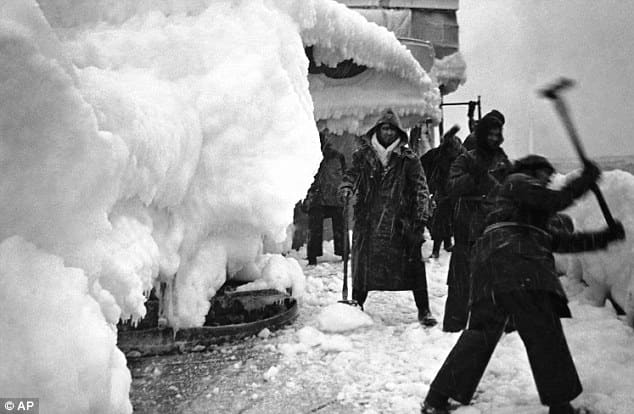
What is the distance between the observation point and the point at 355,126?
8273 millimetres

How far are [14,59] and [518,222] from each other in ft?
7.09

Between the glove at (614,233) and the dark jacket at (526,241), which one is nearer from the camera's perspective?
the dark jacket at (526,241)

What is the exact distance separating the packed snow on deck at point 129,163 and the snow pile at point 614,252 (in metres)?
1.90

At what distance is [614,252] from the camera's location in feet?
13.1

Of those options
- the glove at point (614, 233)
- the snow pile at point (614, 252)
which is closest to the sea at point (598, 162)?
the glove at point (614, 233)

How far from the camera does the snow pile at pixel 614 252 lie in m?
3.86

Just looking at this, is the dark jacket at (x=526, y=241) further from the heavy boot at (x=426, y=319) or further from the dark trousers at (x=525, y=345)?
the heavy boot at (x=426, y=319)

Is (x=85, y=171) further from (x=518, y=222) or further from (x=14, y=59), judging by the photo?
(x=518, y=222)

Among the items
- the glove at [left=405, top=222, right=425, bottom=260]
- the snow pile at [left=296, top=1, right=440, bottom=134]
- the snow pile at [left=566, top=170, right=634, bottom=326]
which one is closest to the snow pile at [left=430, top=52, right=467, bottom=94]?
the snow pile at [left=296, top=1, right=440, bottom=134]

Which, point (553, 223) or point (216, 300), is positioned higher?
point (553, 223)

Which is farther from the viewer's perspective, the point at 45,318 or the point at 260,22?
the point at 260,22

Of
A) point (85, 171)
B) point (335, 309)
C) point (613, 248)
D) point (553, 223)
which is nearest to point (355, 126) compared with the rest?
point (335, 309)

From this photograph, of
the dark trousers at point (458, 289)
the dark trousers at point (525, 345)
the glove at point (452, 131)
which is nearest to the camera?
the dark trousers at point (525, 345)

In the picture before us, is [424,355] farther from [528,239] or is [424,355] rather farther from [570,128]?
[570,128]
